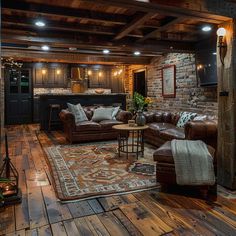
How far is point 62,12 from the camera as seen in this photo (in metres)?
3.21

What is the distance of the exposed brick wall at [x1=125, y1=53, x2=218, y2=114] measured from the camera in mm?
5294

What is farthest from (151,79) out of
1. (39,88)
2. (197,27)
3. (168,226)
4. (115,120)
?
(168,226)

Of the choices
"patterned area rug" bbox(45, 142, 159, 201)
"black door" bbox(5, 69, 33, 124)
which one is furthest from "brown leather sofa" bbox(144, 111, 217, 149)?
"black door" bbox(5, 69, 33, 124)

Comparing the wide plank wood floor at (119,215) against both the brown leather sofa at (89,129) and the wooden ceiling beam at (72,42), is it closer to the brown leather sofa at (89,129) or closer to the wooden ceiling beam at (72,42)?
the brown leather sofa at (89,129)

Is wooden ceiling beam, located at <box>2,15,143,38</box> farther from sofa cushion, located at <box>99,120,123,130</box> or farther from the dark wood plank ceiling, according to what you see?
sofa cushion, located at <box>99,120,123,130</box>

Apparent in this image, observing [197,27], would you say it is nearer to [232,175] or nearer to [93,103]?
[232,175]

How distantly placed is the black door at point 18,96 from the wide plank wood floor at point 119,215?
6.82m

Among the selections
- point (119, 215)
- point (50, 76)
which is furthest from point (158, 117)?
point (50, 76)

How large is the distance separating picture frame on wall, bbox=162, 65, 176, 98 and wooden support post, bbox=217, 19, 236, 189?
11.7 feet

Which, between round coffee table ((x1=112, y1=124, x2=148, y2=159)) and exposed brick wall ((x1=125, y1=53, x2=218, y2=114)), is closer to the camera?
round coffee table ((x1=112, y1=124, x2=148, y2=159))

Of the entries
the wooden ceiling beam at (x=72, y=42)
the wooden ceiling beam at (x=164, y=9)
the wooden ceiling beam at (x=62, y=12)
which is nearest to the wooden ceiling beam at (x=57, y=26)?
the wooden ceiling beam at (x=72, y=42)

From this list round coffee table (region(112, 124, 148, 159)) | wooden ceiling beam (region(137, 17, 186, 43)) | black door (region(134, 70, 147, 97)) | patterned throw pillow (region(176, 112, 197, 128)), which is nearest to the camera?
wooden ceiling beam (region(137, 17, 186, 43))

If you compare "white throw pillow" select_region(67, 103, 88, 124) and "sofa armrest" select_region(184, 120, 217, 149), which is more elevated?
"white throw pillow" select_region(67, 103, 88, 124)

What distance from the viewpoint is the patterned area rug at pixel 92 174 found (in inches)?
110
